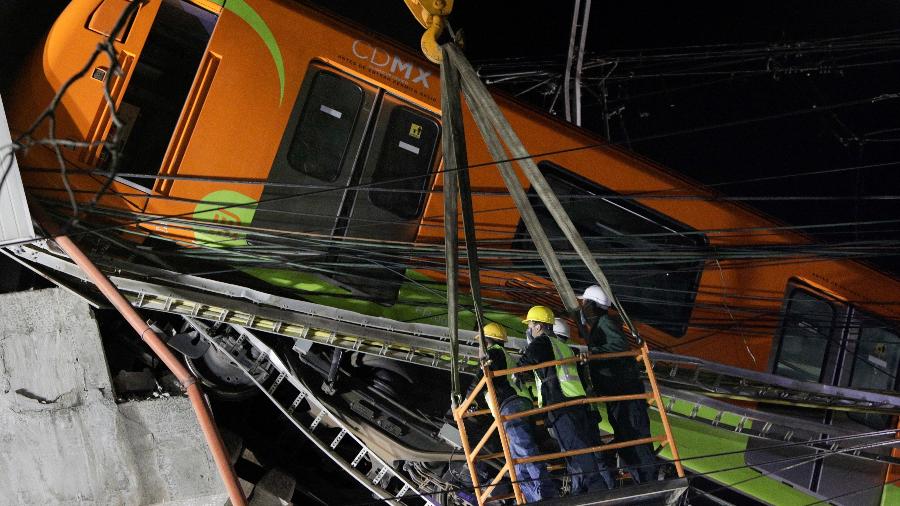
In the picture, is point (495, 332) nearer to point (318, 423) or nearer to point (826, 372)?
point (318, 423)

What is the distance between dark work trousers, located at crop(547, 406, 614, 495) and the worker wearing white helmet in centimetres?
29

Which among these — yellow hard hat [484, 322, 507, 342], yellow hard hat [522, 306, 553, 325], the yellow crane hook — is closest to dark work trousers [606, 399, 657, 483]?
yellow hard hat [522, 306, 553, 325]

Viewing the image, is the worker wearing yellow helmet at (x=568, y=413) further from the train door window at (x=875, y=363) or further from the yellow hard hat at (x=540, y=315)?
the train door window at (x=875, y=363)

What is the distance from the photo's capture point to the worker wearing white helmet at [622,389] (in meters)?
6.45

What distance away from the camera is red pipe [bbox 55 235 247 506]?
5.85m

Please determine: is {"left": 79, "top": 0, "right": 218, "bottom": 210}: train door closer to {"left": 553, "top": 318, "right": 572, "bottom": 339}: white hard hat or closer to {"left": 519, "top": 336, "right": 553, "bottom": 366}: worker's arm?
{"left": 519, "top": 336, "right": 553, "bottom": 366}: worker's arm

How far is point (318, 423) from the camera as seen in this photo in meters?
7.66

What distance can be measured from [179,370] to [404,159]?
251 centimetres

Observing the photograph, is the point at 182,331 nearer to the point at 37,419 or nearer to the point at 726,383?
the point at 37,419

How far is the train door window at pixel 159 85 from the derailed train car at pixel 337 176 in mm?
12

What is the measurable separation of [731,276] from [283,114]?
15.3 feet

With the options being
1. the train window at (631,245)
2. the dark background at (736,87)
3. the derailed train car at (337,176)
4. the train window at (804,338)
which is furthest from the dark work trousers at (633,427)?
the dark background at (736,87)

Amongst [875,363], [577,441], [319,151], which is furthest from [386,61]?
[875,363]

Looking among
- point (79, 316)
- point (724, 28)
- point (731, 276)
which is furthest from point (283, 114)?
point (724, 28)
